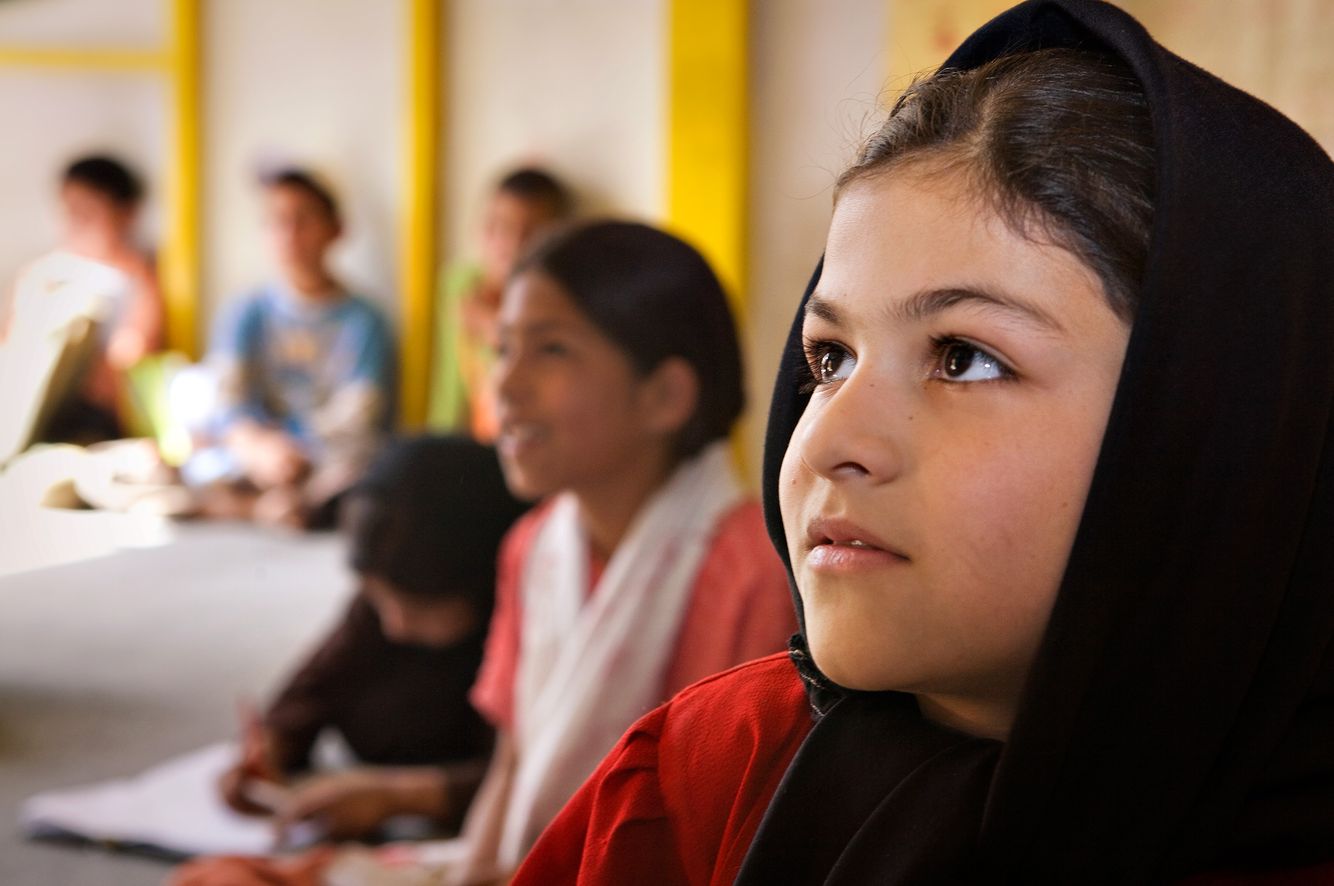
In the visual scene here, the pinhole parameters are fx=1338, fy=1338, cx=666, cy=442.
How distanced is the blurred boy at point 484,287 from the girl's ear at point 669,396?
1279mm

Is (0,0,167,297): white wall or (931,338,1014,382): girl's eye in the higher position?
(0,0,167,297): white wall

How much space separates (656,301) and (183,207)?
66.9 inches

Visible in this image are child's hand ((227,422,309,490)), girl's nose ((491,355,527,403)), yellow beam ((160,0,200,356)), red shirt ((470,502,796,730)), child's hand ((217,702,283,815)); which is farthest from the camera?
child's hand ((227,422,309,490))

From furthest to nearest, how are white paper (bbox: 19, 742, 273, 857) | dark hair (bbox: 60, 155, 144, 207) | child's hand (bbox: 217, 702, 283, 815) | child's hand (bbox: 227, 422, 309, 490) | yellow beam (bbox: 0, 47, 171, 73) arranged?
child's hand (bbox: 227, 422, 309, 490)
dark hair (bbox: 60, 155, 144, 207)
yellow beam (bbox: 0, 47, 171, 73)
child's hand (bbox: 217, 702, 283, 815)
white paper (bbox: 19, 742, 273, 857)

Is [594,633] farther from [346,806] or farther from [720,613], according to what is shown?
[346,806]

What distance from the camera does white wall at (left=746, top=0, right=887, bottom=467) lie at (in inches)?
25.7


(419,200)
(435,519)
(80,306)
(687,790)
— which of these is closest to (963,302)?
(687,790)

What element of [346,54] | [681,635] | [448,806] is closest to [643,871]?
[681,635]

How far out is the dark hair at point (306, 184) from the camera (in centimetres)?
253

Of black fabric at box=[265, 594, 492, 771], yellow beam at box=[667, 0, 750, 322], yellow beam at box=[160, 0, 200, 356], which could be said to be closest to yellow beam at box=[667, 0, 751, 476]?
yellow beam at box=[667, 0, 750, 322]

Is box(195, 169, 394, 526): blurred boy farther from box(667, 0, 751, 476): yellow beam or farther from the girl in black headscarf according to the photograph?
the girl in black headscarf

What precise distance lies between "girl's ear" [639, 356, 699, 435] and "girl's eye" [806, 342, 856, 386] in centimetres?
57

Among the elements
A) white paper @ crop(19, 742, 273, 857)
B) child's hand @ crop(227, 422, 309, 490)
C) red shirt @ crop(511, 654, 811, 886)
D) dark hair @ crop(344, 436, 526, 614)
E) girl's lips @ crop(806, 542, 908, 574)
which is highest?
girl's lips @ crop(806, 542, 908, 574)

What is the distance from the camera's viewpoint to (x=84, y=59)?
5.73 feet
